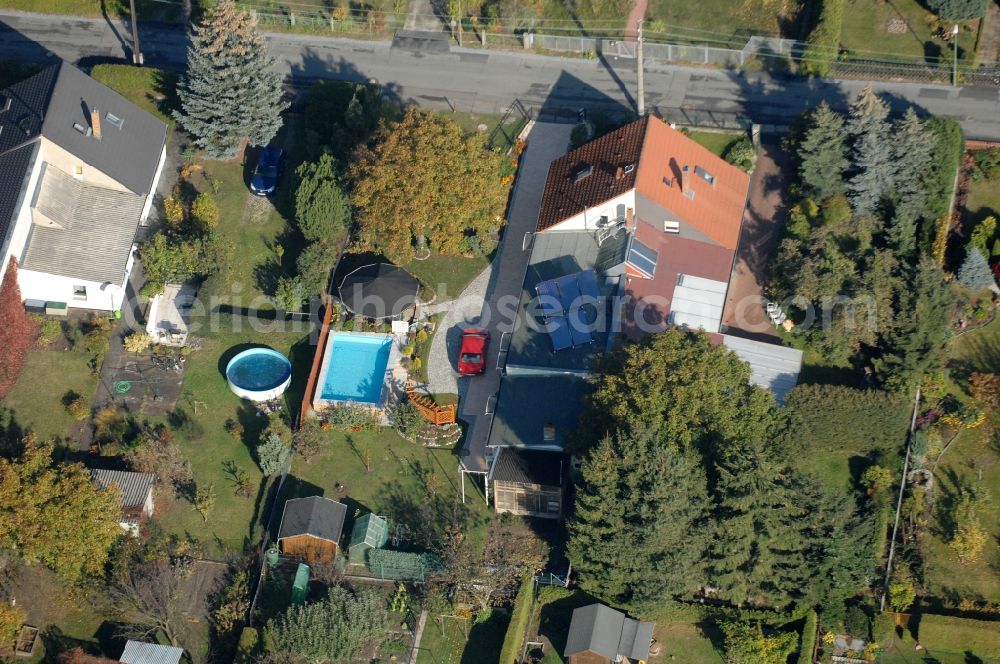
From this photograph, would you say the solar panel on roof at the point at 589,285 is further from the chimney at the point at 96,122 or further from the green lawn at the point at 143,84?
the green lawn at the point at 143,84

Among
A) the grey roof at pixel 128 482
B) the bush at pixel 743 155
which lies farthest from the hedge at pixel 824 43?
the grey roof at pixel 128 482

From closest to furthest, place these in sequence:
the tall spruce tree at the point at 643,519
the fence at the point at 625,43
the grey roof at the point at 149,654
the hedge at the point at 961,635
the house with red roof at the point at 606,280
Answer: the tall spruce tree at the point at 643,519, the grey roof at the point at 149,654, the hedge at the point at 961,635, the house with red roof at the point at 606,280, the fence at the point at 625,43

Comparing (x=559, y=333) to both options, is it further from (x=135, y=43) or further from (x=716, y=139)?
(x=135, y=43)

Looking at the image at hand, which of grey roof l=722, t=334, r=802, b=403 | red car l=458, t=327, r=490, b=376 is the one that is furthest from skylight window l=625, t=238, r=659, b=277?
red car l=458, t=327, r=490, b=376

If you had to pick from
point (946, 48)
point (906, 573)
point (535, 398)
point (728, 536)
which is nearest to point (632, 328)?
Result: point (535, 398)

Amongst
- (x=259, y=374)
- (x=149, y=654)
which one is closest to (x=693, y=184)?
(x=259, y=374)

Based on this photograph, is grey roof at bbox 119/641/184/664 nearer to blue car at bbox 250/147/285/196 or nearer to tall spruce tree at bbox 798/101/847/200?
blue car at bbox 250/147/285/196
